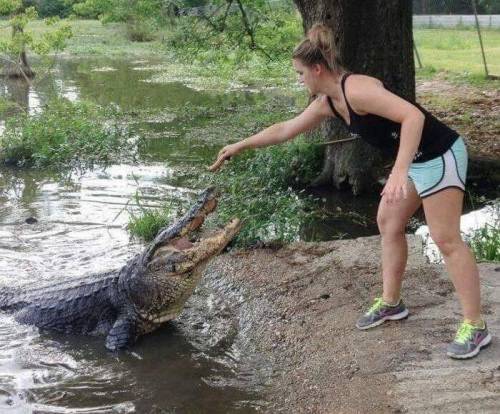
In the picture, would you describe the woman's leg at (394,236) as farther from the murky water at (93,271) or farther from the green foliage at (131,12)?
the green foliage at (131,12)

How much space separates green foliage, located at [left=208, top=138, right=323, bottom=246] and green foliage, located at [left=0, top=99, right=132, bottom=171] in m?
3.17

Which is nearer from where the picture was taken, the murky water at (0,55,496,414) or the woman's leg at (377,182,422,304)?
the woman's leg at (377,182,422,304)

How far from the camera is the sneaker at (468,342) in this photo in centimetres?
395

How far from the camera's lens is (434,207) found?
12.8 ft

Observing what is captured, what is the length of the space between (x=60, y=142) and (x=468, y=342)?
387 inches

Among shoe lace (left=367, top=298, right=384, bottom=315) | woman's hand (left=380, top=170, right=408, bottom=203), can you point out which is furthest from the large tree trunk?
woman's hand (left=380, top=170, right=408, bottom=203)

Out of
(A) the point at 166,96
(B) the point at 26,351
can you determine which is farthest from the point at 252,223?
(A) the point at 166,96

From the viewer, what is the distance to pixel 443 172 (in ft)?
12.6

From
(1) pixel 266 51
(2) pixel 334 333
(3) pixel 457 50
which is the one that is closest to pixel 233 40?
(1) pixel 266 51

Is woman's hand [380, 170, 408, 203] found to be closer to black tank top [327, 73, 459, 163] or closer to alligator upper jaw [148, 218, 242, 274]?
black tank top [327, 73, 459, 163]

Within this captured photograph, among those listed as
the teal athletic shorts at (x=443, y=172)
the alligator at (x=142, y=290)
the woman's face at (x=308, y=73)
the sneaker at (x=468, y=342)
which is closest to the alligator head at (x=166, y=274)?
the alligator at (x=142, y=290)

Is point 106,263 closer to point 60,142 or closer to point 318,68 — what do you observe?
point 318,68

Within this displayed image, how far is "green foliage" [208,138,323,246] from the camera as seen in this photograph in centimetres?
733

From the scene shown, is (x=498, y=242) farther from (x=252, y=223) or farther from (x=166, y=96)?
(x=166, y=96)
